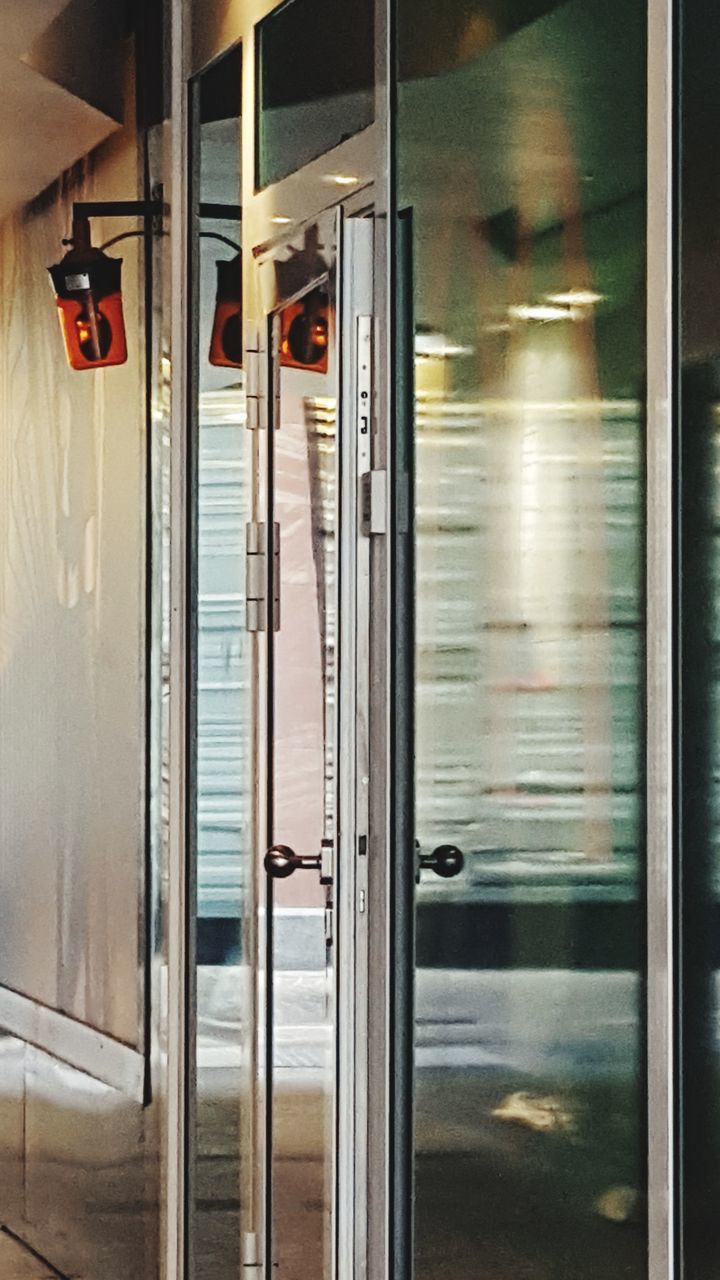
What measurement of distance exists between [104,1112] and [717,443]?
318 centimetres

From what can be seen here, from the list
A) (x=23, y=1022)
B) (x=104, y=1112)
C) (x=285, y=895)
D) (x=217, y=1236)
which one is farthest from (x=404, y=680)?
(x=23, y=1022)

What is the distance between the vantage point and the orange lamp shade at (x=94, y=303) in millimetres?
5004

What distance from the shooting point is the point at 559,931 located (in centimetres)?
290

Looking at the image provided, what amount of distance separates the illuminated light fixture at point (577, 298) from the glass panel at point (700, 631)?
0.23 m

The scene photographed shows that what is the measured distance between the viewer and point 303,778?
3.90 metres

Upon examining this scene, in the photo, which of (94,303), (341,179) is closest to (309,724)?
(341,179)

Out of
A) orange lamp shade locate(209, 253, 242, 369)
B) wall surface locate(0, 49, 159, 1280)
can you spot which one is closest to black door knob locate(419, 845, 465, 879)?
orange lamp shade locate(209, 253, 242, 369)

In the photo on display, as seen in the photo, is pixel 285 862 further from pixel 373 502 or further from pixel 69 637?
pixel 69 637

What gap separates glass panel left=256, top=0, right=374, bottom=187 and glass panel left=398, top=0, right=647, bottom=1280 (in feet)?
0.59

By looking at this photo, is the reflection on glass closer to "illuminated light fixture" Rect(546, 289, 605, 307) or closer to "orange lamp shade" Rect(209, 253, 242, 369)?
"orange lamp shade" Rect(209, 253, 242, 369)

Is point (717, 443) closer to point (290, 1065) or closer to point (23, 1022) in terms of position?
point (290, 1065)

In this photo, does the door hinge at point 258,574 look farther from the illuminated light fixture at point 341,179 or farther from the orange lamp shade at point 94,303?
the orange lamp shade at point 94,303

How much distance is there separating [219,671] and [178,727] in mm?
243

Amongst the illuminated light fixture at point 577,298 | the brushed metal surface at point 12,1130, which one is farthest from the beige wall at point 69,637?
the illuminated light fixture at point 577,298
